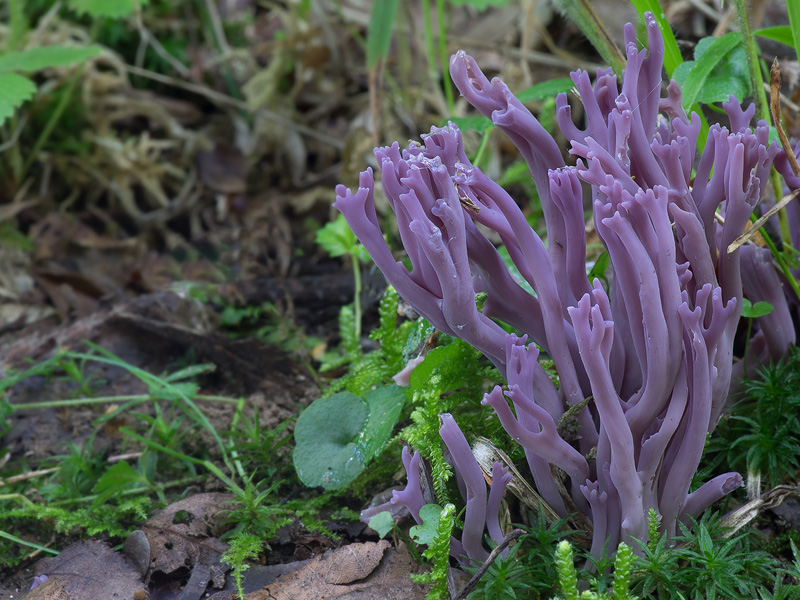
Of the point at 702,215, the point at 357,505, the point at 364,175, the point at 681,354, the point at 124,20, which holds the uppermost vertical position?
the point at 124,20

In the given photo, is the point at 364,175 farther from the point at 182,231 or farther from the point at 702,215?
the point at 182,231

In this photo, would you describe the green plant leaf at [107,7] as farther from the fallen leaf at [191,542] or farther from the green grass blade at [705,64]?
the green grass blade at [705,64]

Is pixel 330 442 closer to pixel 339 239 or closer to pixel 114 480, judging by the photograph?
pixel 114 480

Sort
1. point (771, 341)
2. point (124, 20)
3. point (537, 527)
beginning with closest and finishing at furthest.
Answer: point (537, 527) → point (771, 341) → point (124, 20)

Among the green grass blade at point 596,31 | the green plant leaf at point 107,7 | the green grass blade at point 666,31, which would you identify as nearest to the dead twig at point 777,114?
the green grass blade at point 666,31

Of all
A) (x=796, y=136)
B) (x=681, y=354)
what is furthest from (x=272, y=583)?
(x=796, y=136)

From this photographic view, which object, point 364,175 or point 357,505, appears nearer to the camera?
point 364,175

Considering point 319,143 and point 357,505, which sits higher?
point 319,143
